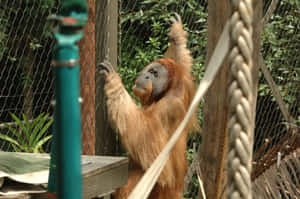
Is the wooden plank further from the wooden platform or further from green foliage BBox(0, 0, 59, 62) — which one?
the wooden platform

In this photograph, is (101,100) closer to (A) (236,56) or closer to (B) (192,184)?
(A) (236,56)

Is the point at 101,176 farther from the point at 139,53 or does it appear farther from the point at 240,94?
the point at 139,53

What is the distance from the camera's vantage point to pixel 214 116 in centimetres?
334

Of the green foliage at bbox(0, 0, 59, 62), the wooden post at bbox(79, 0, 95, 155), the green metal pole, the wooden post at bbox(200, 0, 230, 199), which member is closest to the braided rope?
the green metal pole

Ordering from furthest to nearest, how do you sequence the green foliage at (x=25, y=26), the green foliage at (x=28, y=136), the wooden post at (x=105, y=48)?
1. the green foliage at (x=28, y=136)
2. the green foliage at (x=25, y=26)
3. the wooden post at (x=105, y=48)

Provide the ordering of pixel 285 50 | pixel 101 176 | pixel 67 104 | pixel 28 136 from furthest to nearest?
pixel 285 50
pixel 28 136
pixel 101 176
pixel 67 104

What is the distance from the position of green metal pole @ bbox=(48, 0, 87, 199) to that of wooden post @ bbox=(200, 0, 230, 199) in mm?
2497

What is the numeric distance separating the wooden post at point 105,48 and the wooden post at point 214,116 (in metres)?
0.84

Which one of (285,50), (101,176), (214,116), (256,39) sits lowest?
(101,176)

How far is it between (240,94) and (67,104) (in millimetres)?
431

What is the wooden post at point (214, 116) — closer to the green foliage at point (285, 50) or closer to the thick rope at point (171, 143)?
the thick rope at point (171, 143)

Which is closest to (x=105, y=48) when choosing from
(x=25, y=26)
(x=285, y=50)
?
(x=25, y=26)

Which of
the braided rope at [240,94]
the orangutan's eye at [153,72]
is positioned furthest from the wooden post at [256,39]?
the braided rope at [240,94]

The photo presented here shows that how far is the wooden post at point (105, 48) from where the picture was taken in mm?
2709
